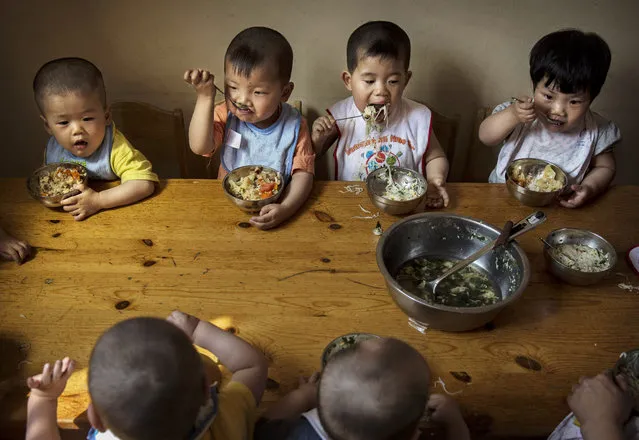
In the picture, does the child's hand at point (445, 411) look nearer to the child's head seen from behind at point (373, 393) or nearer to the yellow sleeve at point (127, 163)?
the child's head seen from behind at point (373, 393)

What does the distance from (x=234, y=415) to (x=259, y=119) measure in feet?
4.34

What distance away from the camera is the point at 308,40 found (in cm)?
262

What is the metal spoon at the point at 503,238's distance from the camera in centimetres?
154

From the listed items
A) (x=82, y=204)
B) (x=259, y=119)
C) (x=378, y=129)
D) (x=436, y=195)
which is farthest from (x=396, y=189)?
(x=82, y=204)

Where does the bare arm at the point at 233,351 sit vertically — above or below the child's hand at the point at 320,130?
below

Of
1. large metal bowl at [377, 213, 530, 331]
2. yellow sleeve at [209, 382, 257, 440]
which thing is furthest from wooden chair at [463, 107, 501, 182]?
yellow sleeve at [209, 382, 257, 440]

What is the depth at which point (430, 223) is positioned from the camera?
1709mm

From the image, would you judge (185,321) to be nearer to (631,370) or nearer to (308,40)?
(631,370)

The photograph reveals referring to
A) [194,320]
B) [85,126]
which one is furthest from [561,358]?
[85,126]

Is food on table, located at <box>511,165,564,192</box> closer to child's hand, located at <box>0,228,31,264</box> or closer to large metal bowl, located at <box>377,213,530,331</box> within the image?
large metal bowl, located at <box>377,213,530,331</box>

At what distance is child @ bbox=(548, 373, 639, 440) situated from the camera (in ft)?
3.92

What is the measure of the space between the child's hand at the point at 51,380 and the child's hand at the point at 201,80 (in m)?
1.12

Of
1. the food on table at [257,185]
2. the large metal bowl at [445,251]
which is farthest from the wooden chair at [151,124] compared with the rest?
the large metal bowl at [445,251]

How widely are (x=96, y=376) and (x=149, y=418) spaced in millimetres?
131
